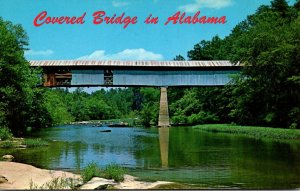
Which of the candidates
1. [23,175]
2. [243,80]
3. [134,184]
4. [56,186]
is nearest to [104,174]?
[134,184]

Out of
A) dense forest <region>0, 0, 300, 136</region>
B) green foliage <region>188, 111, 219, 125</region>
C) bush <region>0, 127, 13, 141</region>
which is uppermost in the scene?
dense forest <region>0, 0, 300, 136</region>

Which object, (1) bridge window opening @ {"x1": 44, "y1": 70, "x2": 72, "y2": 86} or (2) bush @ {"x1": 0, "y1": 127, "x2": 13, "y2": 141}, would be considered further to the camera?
(1) bridge window opening @ {"x1": 44, "y1": 70, "x2": 72, "y2": 86}

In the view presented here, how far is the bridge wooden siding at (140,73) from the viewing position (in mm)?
34281

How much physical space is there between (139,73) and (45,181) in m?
25.9

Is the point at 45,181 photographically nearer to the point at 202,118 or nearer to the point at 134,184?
the point at 134,184

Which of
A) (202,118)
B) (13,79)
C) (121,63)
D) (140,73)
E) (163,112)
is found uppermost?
(121,63)

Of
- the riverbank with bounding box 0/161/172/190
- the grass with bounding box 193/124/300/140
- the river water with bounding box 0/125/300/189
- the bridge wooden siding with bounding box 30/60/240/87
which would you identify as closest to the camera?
the riverbank with bounding box 0/161/172/190

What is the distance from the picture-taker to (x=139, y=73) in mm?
35406

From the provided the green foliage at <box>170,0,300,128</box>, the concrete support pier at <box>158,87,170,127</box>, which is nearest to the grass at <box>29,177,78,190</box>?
the green foliage at <box>170,0,300,128</box>

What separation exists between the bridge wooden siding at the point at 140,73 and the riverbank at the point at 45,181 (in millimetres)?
22667

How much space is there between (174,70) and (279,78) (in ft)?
34.5

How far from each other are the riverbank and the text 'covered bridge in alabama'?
74.1ft

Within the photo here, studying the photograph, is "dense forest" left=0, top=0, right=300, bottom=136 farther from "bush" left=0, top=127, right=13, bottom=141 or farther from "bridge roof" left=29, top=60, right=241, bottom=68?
"bridge roof" left=29, top=60, right=241, bottom=68

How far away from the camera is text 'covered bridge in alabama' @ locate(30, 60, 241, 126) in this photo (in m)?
34.1
